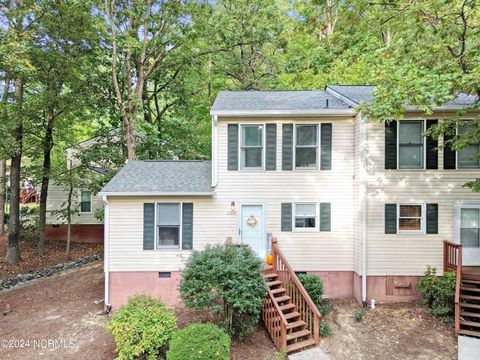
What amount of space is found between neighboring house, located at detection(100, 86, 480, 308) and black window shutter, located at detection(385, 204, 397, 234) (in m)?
0.03

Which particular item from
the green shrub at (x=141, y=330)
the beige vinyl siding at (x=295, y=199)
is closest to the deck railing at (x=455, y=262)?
the beige vinyl siding at (x=295, y=199)

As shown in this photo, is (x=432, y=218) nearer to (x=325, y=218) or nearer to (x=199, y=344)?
(x=325, y=218)

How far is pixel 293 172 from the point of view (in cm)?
1033

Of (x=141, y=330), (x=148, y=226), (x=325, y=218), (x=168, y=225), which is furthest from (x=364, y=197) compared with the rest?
(x=141, y=330)

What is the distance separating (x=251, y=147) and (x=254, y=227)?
253 cm

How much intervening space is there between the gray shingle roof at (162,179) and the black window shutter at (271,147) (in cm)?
201

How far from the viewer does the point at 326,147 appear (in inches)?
404

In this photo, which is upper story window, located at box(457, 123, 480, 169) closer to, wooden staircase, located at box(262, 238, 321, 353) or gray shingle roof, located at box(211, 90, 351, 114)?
gray shingle roof, located at box(211, 90, 351, 114)

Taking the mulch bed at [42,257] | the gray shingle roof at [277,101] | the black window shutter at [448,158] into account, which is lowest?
the mulch bed at [42,257]

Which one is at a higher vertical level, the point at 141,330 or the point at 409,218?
the point at 409,218

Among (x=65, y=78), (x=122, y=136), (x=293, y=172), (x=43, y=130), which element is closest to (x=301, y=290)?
(x=293, y=172)

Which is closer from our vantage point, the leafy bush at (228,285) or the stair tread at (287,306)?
the leafy bush at (228,285)

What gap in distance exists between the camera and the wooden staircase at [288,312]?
7754 millimetres

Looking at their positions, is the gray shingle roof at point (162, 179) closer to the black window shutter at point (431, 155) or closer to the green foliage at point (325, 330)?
the green foliage at point (325, 330)
